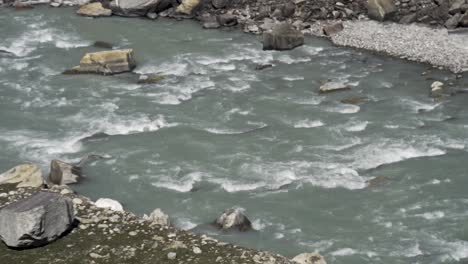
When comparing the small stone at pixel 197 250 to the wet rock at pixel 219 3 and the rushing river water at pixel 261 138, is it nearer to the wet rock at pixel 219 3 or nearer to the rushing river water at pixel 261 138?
the rushing river water at pixel 261 138

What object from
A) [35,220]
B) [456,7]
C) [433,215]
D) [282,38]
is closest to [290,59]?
[282,38]

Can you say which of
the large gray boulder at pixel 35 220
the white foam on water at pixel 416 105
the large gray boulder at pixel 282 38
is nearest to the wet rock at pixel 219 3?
the large gray boulder at pixel 282 38

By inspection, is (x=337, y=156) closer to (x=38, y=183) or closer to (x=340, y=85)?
(x=340, y=85)

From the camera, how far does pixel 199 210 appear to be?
728 inches

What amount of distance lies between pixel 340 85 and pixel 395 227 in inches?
409

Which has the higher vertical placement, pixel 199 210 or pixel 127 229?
pixel 127 229

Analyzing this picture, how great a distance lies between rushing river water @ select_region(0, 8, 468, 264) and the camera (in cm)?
1789

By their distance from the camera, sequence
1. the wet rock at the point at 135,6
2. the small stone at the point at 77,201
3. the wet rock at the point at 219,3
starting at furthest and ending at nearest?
the wet rock at the point at 219,3, the wet rock at the point at 135,6, the small stone at the point at 77,201

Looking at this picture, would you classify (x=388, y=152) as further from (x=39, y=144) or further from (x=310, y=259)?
(x=39, y=144)

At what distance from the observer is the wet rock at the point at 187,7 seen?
36250 millimetres

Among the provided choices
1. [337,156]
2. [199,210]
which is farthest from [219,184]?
[337,156]

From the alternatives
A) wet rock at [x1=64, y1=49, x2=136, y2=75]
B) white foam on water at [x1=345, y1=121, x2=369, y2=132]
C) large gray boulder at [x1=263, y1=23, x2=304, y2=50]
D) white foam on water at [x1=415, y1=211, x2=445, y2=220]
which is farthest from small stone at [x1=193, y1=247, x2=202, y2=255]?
large gray boulder at [x1=263, y1=23, x2=304, y2=50]

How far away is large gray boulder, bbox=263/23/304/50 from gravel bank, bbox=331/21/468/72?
73.7 inches

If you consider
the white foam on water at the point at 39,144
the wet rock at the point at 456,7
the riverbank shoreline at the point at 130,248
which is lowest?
the white foam on water at the point at 39,144
